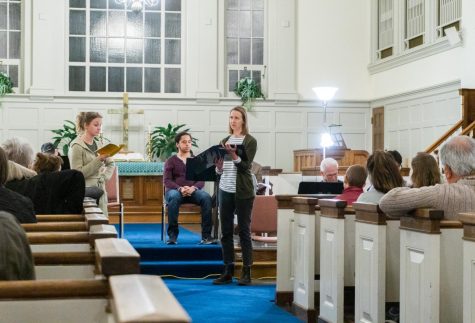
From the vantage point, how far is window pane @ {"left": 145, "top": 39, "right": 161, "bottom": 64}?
1525cm

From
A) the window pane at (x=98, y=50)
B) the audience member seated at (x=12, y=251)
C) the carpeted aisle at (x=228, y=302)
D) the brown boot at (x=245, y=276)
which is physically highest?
the window pane at (x=98, y=50)

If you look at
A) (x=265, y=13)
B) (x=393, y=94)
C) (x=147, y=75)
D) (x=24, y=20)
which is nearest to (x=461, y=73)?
(x=393, y=94)

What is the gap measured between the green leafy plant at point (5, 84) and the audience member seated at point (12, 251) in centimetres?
1240

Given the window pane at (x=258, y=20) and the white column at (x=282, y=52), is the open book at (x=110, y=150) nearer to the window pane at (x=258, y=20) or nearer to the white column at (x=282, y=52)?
the white column at (x=282, y=52)

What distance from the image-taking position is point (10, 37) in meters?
14.8

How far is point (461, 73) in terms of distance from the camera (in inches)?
467

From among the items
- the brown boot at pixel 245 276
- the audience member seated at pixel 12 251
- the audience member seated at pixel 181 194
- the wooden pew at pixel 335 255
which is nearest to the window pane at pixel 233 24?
the audience member seated at pixel 181 194

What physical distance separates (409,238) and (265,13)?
1188cm

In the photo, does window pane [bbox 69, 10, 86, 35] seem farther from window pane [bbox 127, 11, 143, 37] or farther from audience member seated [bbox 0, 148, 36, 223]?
audience member seated [bbox 0, 148, 36, 223]

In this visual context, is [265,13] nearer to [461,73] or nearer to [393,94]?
[393,94]

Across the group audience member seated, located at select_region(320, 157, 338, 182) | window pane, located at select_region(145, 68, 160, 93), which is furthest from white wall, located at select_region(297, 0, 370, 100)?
audience member seated, located at select_region(320, 157, 338, 182)

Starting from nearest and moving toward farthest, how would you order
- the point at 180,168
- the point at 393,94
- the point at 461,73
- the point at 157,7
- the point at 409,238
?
the point at 409,238
the point at 180,168
the point at 461,73
the point at 393,94
the point at 157,7

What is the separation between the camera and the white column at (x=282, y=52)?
50.3 ft

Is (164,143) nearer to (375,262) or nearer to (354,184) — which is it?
(354,184)
